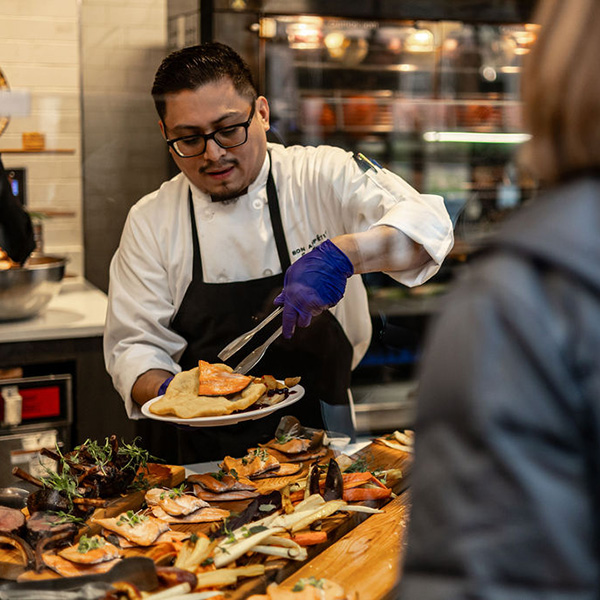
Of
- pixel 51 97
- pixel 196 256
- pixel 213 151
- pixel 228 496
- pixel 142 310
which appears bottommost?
pixel 228 496

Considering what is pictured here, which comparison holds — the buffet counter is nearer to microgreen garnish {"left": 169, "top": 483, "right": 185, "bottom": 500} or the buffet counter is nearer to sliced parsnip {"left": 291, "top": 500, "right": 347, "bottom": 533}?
microgreen garnish {"left": 169, "top": 483, "right": 185, "bottom": 500}

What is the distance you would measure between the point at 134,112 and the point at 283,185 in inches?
19.4

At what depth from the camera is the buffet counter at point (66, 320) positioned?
2383 mm

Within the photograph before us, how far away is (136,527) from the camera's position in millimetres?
1349

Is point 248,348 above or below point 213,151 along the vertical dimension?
below

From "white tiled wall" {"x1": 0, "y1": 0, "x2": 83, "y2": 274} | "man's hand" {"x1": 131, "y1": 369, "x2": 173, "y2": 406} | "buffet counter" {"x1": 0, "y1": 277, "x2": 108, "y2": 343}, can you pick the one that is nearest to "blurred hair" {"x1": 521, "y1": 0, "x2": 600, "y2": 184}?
"man's hand" {"x1": 131, "y1": 369, "x2": 173, "y2": 406}

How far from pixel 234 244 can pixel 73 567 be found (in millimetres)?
793

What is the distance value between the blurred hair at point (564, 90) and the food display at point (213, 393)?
0.93 metres

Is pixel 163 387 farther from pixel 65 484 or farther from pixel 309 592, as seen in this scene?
pixel 309 592

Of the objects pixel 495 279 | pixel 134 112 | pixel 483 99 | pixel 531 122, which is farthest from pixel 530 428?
pixel 483 99

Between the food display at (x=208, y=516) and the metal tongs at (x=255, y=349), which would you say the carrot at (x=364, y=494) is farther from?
the metal tongs at (x=255, y=349)

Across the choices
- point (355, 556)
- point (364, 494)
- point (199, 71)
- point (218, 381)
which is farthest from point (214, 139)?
point (355, 556)

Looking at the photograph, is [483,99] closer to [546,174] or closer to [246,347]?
[246,347]

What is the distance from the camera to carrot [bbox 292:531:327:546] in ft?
4.36
